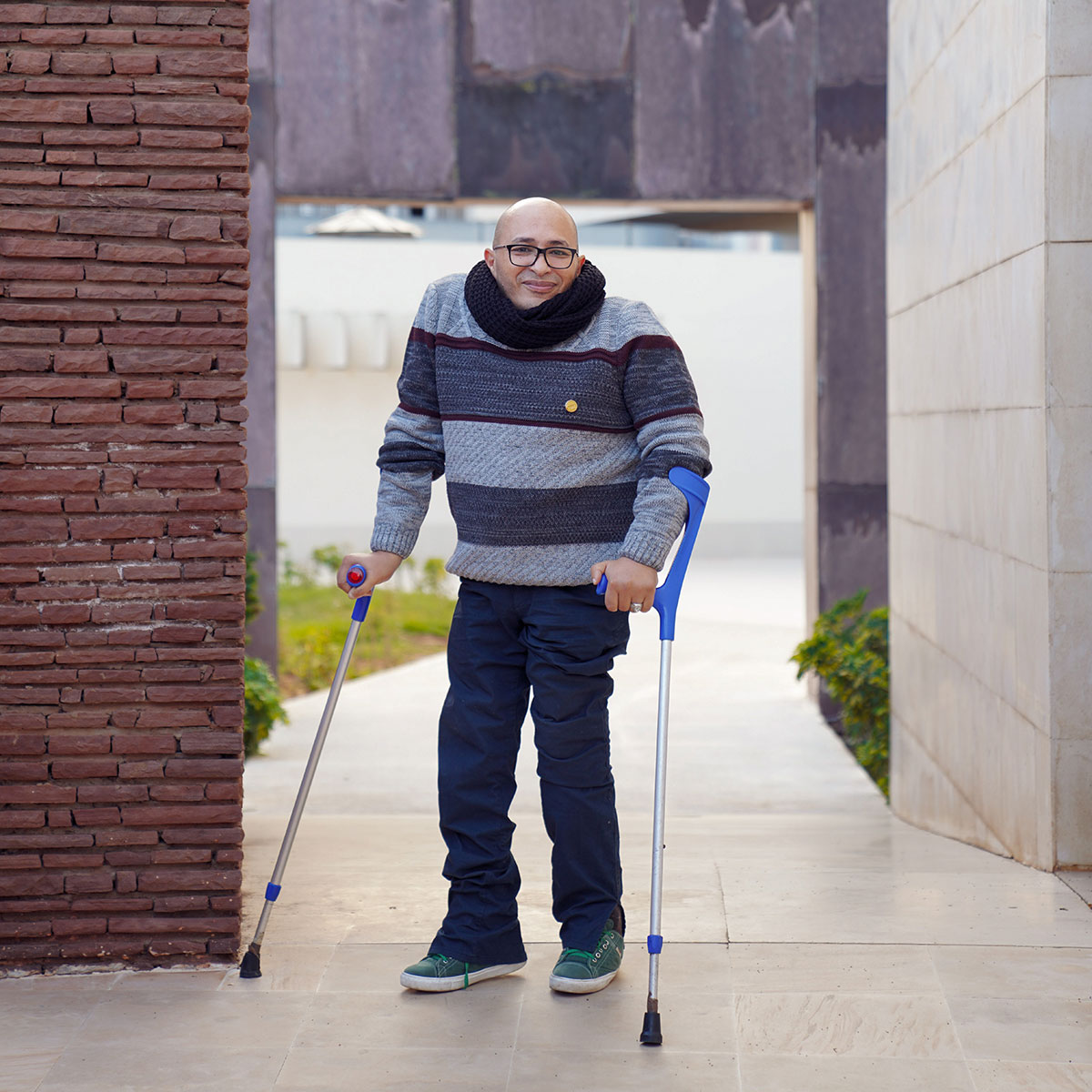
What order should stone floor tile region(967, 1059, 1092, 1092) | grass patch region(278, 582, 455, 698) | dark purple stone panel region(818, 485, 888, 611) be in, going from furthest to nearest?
grass patch region(278, 582, 455, 698)
dark purple stone panel region(818, 485, 888, 611)
stone floor tile region(967, 1059, 1092, 1092)

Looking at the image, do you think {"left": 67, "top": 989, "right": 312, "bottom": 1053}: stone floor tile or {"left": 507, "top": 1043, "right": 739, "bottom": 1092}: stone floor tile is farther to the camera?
{"left": 67, "top": 989, "right": 312, "bottom": 1053}: stone floor tile

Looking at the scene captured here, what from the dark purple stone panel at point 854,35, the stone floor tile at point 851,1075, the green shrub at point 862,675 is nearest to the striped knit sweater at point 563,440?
the stone floor tile at point 851,1075

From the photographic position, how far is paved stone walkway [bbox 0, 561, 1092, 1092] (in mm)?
2600

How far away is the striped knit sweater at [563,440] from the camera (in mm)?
3012

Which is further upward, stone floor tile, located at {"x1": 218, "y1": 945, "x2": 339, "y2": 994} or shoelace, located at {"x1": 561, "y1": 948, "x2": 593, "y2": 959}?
shoelace, located at {"x1": 561, "y1": 948, "x2": 593, "y2": 959}

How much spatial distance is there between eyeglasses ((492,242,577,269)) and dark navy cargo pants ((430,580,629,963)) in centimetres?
68

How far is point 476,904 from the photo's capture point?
10.2 feet

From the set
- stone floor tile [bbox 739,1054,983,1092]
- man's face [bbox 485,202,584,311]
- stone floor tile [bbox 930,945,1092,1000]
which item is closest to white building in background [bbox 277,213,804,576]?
man's face [bbox 485,202,584,311]

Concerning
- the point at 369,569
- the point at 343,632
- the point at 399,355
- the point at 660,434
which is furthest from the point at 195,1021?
the point at 399,355

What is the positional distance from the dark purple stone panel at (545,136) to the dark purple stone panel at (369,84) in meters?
0.16

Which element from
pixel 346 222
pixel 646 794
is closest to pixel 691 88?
pixel 646 794

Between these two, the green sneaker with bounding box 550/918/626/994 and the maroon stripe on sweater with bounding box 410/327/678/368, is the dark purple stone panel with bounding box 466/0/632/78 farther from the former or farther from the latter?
the green sneaker with bounding box 550/918/626/994

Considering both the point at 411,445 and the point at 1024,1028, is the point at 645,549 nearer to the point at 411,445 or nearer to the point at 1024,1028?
the point at 411,445

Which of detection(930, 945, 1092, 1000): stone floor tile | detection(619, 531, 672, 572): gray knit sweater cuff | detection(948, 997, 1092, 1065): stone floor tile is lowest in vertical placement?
detection(948, 997, 1092, 1065): stone floor tile
